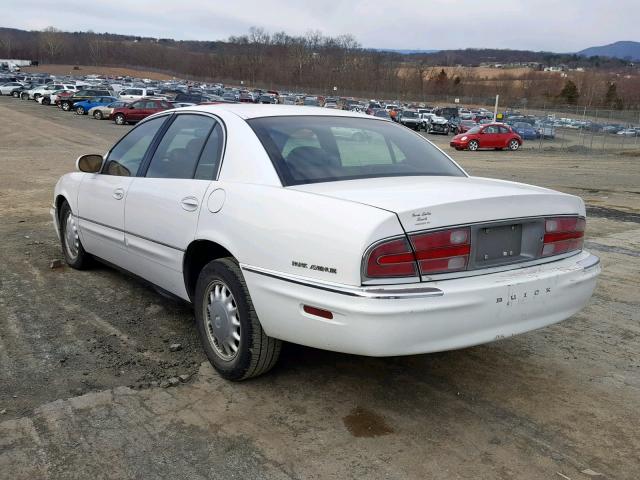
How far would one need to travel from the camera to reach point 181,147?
4.40 meters

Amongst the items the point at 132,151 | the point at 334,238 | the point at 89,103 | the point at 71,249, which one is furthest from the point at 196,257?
the point at 89,103

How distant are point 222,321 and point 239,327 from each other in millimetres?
152

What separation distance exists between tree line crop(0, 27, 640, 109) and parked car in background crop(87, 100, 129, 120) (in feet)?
207

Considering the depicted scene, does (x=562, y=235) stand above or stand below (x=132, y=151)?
below

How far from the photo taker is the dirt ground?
2.91m

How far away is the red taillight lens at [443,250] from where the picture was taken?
3014 mm

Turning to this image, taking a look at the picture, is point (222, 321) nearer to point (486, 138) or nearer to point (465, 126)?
point (486, 138)

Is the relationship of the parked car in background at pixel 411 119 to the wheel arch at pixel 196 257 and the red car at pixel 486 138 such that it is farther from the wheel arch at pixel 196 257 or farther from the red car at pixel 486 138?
the wheel arch at pixel 196 257

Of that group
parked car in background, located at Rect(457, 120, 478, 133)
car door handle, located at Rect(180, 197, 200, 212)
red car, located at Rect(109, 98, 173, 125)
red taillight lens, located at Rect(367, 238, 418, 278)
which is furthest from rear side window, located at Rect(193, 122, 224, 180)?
parked car in background, located at Rect(457, 120, 478, 133)

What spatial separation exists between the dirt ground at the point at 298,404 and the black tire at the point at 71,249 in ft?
1.59

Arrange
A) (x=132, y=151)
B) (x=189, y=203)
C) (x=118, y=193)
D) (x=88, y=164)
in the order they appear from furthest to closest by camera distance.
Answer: (x=88, y=164), (x=132, y=151), (x=118, y=193), (x=189, y=203)

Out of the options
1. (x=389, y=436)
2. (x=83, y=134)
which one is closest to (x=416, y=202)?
(x=389, y=436)

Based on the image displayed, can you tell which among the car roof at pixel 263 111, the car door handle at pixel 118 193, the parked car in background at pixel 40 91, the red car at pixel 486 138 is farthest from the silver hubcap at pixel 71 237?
the parked car in background at pixel 40 91

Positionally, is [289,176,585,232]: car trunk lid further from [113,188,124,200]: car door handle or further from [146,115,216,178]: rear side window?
[113,188,124,200]: car door handle
